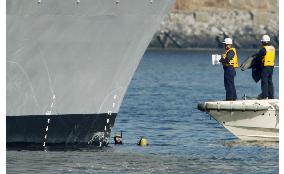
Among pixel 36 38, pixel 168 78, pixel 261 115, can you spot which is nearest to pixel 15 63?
pixel 36 38

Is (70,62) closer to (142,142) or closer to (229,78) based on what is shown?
(142,142)

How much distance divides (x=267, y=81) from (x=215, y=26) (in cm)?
10826

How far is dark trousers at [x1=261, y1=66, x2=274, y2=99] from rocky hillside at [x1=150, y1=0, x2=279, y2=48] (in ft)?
339

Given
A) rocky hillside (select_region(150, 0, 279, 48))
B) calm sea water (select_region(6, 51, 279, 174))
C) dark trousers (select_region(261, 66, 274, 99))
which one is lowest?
calm sea water (select_region(6, 51, 279, 174))

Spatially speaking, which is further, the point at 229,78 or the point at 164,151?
the point at 229,78

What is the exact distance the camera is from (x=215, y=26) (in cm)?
13925

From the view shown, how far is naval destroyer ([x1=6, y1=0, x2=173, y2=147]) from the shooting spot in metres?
26.9

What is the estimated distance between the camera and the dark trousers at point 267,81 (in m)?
31.2

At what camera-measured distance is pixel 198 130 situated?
36219 millimetres

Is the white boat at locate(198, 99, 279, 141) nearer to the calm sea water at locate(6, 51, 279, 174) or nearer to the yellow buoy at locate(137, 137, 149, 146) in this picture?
the calm sea water at locate(6, 51, 279, 174)

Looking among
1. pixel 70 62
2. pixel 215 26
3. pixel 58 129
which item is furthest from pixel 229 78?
pixel 215 26

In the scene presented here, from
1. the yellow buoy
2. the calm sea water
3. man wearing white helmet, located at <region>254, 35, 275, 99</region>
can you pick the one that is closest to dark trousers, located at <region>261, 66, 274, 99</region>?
man wearing white helmet, located at <region>254, 35, 275, 99</region>

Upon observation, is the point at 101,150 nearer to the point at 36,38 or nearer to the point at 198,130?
the point at 36,38

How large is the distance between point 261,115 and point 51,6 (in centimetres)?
624
